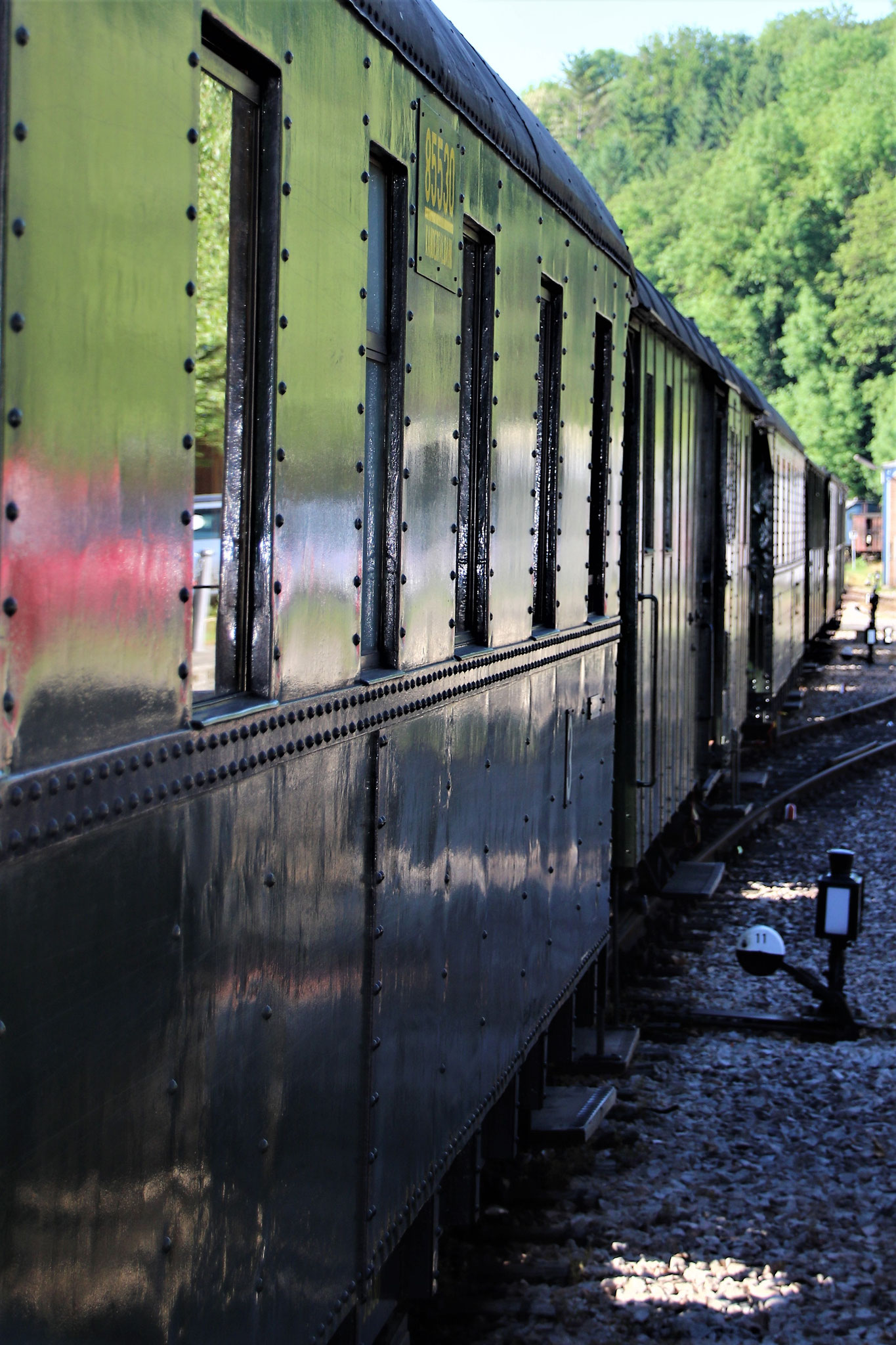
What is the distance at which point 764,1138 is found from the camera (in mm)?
6105

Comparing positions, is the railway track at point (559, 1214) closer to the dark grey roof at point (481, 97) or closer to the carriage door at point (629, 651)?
the carriage door at point (629, 651)

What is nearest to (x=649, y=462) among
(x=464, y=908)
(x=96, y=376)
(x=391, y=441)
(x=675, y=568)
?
(x=675, y=568)

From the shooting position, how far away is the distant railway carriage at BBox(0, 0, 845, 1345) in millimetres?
1730

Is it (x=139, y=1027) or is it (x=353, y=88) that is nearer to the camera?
(x=139, y=1027)

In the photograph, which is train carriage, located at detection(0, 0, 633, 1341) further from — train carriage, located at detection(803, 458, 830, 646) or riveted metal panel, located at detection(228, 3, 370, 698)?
train carriage, located at detection(803, 458, 830, 646)

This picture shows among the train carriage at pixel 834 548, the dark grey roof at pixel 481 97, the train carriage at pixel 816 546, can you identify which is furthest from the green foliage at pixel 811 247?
the dark grey roof at pixel 481 97

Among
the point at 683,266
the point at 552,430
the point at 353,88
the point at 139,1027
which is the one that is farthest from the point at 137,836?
the point at 683,266

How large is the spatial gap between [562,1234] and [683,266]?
79978 millimetres

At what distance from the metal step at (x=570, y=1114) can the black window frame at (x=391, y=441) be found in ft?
10.6

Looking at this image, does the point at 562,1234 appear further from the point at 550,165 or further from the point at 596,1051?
the point at 550,165

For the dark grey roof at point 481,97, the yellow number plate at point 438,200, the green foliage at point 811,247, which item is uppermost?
the green foliage at point 811,247

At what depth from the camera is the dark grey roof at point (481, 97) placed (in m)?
3.04

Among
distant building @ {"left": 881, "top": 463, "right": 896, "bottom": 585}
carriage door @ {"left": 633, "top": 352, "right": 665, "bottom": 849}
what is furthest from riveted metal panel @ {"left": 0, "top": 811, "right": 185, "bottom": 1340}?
distant building @ {"left": 881, "top": 463, "right": 896, "bottom": 585}

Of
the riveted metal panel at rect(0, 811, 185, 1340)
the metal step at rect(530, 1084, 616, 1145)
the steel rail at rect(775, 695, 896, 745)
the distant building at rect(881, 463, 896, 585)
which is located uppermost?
the distant building at rect(881, 463, 896, 585)
